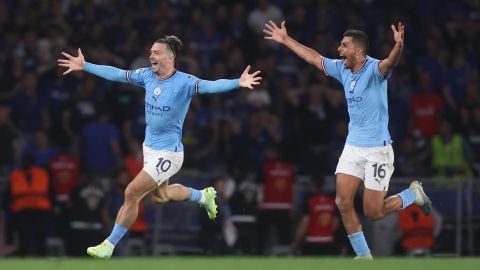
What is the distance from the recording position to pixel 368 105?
620 inches

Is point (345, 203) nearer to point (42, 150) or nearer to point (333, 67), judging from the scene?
point (333, 67)

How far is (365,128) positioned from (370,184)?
0.63m

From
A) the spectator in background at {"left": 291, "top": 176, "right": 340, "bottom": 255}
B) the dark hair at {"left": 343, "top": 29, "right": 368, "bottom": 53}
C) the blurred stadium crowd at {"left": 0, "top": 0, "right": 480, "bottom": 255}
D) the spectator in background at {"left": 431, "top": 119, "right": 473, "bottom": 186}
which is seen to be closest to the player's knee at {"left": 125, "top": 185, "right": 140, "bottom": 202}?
the dark hair at {"left": 343, "top": 29, "right": 368, "bottom": 53}

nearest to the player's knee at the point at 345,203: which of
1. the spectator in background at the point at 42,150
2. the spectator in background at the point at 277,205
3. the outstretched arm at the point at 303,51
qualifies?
the outstretched arm at the point at 303,51

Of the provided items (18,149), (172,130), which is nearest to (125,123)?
(18,149)

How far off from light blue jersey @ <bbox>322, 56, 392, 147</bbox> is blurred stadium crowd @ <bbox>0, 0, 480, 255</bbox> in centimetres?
643

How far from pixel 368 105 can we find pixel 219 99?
8.69 metres

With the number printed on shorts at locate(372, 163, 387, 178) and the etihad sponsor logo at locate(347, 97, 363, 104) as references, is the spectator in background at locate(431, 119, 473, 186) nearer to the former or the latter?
the number printed on shorts at locate(372, 163, 387, 178)

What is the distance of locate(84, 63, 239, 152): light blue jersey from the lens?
16359mm

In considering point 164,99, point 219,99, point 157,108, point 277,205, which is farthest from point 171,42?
point 219,99

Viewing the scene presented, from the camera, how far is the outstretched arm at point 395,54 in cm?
1497

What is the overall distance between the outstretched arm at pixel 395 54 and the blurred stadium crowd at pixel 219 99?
6753 mm

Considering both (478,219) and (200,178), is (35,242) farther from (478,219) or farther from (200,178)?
(478,219)

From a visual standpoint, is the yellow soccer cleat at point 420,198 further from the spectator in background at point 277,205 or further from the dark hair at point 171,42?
the spectator in background at point 277,205
